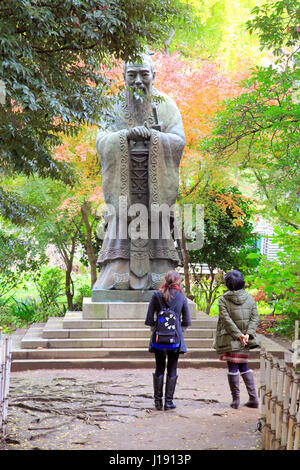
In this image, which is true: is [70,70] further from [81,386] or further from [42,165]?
[81,386]

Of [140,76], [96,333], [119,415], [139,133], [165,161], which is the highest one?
[140,76]

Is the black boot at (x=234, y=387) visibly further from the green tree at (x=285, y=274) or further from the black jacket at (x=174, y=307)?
the green tree at (x=285, y=274)

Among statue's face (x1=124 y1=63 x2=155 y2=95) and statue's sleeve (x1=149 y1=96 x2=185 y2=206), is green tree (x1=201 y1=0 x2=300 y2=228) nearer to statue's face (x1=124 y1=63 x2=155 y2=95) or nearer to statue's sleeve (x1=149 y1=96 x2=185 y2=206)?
statue's sleeve (x1=149 y1=96 x2=185 y2=206)

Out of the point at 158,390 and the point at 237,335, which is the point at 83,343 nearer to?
the point at 158,390

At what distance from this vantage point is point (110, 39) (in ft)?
16.2

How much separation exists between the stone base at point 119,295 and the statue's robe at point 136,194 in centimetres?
10

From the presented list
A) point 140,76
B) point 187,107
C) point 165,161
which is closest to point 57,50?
point 140,76

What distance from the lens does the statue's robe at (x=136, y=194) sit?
368 inches

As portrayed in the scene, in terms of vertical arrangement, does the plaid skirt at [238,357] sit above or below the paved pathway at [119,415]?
above

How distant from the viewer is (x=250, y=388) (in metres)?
5.75

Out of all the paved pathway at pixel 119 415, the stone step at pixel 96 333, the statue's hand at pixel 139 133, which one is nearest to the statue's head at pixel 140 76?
the statue's hand at pixel 139 133

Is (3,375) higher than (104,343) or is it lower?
higher

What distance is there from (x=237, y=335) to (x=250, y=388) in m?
0.57
